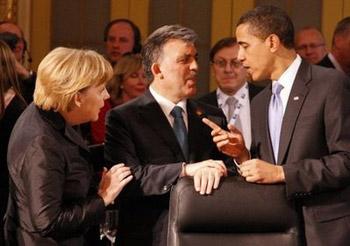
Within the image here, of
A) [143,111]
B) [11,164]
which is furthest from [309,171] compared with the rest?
[11,164]

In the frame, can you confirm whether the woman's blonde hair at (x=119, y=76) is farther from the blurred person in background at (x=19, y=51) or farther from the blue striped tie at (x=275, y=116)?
the blue striped tie at (x=275, y=116)

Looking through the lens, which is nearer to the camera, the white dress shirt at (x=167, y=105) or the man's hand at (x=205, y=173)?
the man's hand at (x=205, y=173)

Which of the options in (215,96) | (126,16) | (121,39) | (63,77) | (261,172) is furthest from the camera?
(126,16)

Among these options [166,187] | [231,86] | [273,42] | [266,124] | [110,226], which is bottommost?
[110,226]

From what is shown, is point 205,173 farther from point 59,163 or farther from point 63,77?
point 63,77

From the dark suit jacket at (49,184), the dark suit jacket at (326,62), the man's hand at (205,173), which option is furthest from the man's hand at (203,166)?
the dark suit jacket at (326,62)

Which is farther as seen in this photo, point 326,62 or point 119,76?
point 326,62

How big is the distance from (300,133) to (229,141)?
0.26 m

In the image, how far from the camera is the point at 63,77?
10.4 ft

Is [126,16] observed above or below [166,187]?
above

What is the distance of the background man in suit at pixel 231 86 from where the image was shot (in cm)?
503

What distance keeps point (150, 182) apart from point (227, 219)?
46 cm

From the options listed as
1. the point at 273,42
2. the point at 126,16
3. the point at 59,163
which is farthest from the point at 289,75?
the point at 126,16

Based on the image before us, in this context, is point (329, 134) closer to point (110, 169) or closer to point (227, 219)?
point (227, 219)
